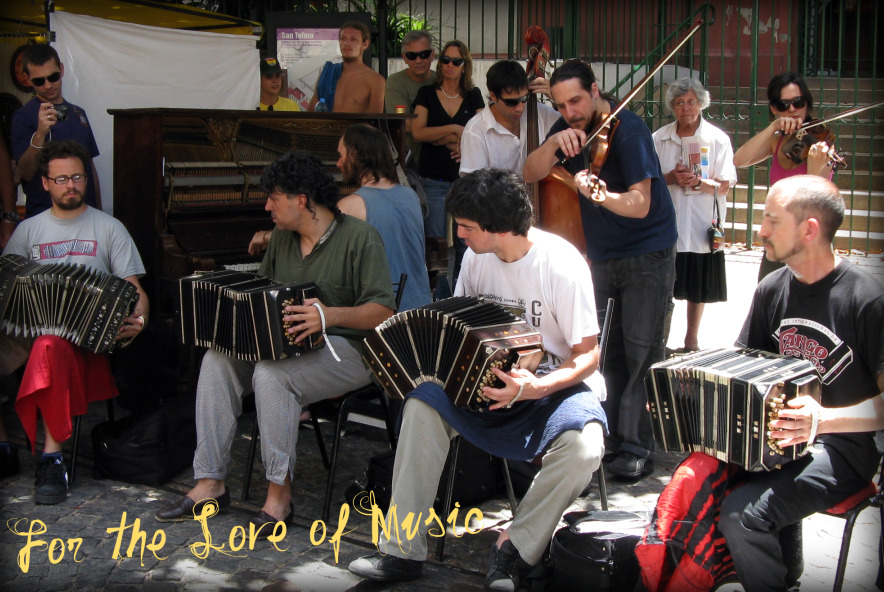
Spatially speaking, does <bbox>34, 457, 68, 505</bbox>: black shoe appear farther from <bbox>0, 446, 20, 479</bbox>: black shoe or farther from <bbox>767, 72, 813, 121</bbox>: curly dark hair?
<bbox>767, 72, 813, 121</bbox>: curly dark hair

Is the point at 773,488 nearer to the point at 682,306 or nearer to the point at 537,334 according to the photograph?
the point at 537,334

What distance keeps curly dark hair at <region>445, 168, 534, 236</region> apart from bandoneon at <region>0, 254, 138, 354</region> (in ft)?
5.44

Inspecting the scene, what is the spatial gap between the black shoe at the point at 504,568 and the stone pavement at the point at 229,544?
0.49 feet

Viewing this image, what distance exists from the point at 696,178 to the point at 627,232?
71.5 inches

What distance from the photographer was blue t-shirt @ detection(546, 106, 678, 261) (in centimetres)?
399

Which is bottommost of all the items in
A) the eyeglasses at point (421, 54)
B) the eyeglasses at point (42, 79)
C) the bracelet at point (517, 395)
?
the bracelet at point (517, 395)

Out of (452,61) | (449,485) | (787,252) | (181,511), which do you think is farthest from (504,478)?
(452,61)

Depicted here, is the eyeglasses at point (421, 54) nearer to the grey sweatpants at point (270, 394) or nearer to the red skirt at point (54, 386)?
the grey sweatpants at point (270, 394)

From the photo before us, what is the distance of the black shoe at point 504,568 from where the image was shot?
10.0 ft

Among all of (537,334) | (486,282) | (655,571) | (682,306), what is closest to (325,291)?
(486,282)

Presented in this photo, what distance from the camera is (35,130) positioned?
516 centimetres

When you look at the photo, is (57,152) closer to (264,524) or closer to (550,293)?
(264,524)

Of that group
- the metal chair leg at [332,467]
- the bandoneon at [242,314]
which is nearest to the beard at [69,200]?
the bandoneon at [242,314]

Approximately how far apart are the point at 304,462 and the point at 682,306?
14.4 feet
